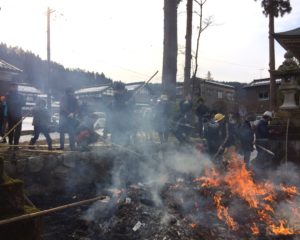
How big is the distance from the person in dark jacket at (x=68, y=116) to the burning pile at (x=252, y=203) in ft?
15.0

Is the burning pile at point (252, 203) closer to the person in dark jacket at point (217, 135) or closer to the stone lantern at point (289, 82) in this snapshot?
the person in dark jacket at point (217, 135)

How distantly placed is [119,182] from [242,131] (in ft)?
15.9

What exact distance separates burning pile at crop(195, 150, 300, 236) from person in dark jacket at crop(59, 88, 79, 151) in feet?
15.0

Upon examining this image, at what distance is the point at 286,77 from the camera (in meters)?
11.1

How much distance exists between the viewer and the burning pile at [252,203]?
782cm

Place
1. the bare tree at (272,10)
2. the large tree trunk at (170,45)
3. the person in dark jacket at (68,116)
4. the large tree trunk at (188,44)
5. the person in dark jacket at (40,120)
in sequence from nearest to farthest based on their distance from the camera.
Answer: the person in dark jacket at (68,116), the person in dark jacket at (40,120), the large tree trunk at (170,45), the large tree trunk at (188,44), the bare tree at (272,10)

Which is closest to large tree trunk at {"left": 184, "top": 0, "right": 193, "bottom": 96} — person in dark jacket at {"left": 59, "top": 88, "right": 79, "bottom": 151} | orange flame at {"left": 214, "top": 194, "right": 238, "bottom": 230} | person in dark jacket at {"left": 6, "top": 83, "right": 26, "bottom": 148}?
person in dark jacket at {"left": 59, "top": 88, "right": 79, "bottom": 151}

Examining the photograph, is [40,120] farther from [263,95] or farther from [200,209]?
[263,95]

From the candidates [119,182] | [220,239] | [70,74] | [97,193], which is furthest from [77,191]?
[70,74]

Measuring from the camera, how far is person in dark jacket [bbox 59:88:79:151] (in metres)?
11.6

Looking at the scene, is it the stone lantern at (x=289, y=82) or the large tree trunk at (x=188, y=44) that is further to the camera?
the large tree trunk at (x=188, y=44)

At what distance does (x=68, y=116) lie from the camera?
1156 cm

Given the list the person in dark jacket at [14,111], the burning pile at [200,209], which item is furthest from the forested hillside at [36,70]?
the burning pile at [200,209]

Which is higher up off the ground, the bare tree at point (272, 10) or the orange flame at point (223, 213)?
the bare tree at point (272, 10)
